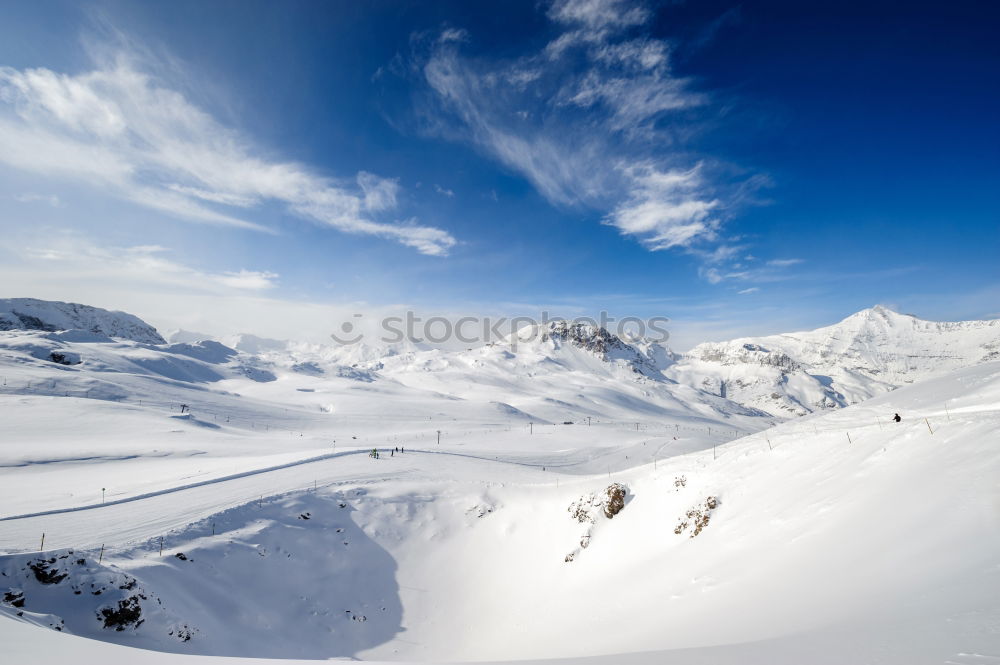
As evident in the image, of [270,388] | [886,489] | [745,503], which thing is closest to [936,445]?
[886,489]

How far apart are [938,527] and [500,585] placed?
20.7 m

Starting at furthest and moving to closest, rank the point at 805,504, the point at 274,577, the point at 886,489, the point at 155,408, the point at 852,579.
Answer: the point at 155,408, the point at 274,577, the point at 805,504, the point at 886,489, the point at 852,579

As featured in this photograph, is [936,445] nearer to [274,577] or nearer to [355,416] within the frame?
[274,577]

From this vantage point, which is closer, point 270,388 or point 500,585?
point 500,585

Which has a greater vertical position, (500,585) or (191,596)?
(191,596)

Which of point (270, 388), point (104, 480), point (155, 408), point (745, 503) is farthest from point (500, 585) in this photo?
point (270, 388)

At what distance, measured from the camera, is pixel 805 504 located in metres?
14.8

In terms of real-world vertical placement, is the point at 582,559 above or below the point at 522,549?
above

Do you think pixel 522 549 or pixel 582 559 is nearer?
pixel 582 559

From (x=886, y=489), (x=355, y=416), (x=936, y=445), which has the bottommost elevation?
(x=355, y=416)

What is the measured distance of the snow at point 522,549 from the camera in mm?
7688

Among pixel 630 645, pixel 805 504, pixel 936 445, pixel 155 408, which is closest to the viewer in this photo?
pixel 630 645

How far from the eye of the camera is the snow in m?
7.69

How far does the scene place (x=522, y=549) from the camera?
2628 centimetres
